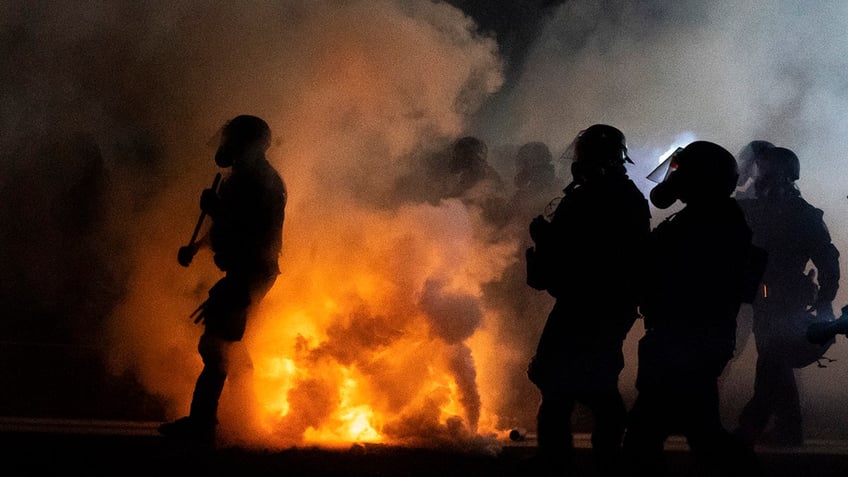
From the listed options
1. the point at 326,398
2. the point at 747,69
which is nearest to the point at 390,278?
the point at 326,398

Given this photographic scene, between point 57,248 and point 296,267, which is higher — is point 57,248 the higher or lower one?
the higher one

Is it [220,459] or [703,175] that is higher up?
[703,175]

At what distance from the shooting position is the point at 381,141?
18.9ft

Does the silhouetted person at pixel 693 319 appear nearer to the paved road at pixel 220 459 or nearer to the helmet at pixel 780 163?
the paved road at pixel 220 459

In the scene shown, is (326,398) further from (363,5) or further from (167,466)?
(363,5)

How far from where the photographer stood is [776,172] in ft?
16.6

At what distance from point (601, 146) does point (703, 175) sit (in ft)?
1.83

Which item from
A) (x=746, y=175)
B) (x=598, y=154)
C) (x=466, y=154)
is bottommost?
(x=598, y=154)

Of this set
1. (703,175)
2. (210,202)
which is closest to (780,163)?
(703,175)

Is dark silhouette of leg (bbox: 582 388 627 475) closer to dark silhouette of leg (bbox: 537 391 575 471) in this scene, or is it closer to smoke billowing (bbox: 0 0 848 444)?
dark silhouette of leg (bbox: 537 391 575 471)

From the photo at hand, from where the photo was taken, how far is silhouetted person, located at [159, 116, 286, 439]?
3873 millimetres

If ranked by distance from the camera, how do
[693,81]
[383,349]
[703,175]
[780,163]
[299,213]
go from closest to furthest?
[703,175] < [383,349] < [780,163] < [299,213] < [693,81]

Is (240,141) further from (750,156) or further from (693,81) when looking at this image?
(693,81)

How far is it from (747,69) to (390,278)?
709 cm
